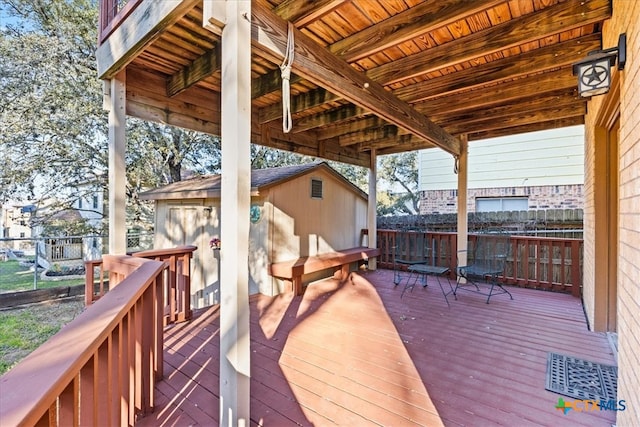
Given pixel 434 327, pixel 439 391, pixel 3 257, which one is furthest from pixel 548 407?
pixel 3 257

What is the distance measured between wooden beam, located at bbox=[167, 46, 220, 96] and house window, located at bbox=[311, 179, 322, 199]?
2822 millimetres

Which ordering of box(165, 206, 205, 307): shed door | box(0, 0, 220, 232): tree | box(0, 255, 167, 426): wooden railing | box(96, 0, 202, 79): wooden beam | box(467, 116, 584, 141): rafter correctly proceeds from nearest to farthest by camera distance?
box(0, 255, 167, 426): wooden railing < box(96, 0, 202, 79): wooden beam < box(467, 116, 584, 141): rafter < box(165, 206, 205, 307): shed door < box(0, 0, 220, 232): tree

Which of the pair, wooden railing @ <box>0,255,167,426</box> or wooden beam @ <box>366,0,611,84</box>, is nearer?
wooden railing @ <box>0,255,167,426</box>

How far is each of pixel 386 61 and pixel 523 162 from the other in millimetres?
6950

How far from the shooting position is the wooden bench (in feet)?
14.6

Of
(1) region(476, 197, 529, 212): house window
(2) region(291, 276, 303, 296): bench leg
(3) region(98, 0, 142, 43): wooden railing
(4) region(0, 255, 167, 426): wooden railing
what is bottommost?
(2) region(291, 276, 303, 296): bench leg

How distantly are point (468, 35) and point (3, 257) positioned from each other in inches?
772

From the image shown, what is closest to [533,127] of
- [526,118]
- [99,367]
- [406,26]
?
[526,118]

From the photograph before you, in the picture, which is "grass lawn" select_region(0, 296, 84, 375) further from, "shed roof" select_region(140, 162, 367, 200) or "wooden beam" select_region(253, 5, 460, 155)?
"wooden beam" select_region(253, 5, 460, 155)

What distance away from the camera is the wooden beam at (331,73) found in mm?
2121

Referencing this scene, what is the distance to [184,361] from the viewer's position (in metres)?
2.56

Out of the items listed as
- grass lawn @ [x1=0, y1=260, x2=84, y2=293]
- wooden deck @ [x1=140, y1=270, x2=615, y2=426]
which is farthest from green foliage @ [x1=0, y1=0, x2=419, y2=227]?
wooden deck @ [x1=140, y1=270, x2=615, y2=426]

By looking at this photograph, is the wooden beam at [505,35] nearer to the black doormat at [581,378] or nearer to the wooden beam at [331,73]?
the wooden beam at [331,73]

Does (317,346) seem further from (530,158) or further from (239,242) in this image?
(530,158)
